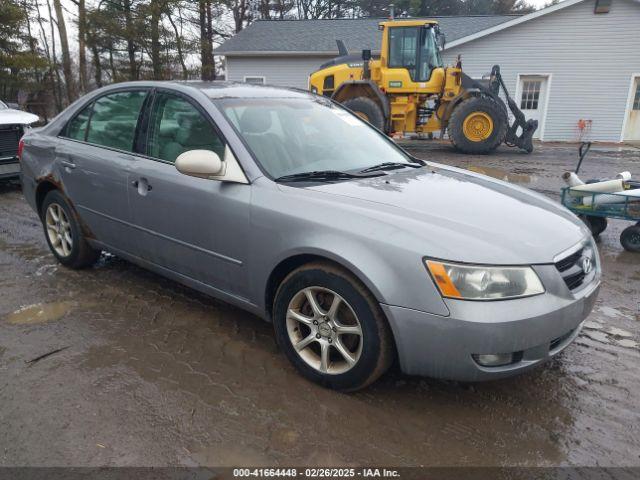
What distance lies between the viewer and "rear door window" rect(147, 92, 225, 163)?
3.16m

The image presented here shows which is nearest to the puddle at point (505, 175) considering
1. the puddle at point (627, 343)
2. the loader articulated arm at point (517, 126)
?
the loader articulated arm at point (517, 126)

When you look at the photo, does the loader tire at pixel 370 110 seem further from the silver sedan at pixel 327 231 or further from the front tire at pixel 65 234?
the front tire at pixel 65 234

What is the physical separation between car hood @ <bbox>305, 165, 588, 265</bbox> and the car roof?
110cm

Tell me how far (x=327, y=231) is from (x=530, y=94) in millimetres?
18075

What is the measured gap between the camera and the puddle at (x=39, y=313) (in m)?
3.52

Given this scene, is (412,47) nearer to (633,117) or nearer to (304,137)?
(633,117)

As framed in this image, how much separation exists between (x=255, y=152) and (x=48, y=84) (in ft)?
95.1

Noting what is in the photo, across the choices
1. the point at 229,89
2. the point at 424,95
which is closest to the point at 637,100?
the point at 424,95

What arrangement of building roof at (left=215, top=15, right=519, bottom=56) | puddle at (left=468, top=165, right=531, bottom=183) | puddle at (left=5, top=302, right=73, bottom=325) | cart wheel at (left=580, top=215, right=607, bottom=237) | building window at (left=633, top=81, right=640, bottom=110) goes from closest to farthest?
puddle at (left=5, top=302, right=73, bottom=325) → cart wheel at (left=580, top=215, right=607, bottom=237) → puddle at (left=468, top=165, right=531, bottom=183) → building window at (left=633, top=81, right=640, bottom=110) → building roof at (left=215, top=15, right=519, bottom=56)

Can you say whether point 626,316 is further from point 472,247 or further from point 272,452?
point 272,452

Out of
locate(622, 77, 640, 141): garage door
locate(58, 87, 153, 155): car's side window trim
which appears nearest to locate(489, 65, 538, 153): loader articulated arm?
locate(622, 77, 640, 141): garage door

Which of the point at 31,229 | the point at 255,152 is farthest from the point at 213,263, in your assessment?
the point at 31,229

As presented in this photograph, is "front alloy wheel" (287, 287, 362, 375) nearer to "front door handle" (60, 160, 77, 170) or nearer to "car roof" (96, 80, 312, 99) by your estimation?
"car roof" (96, 80, 312, 99)

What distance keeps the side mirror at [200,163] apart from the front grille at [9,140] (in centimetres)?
648
